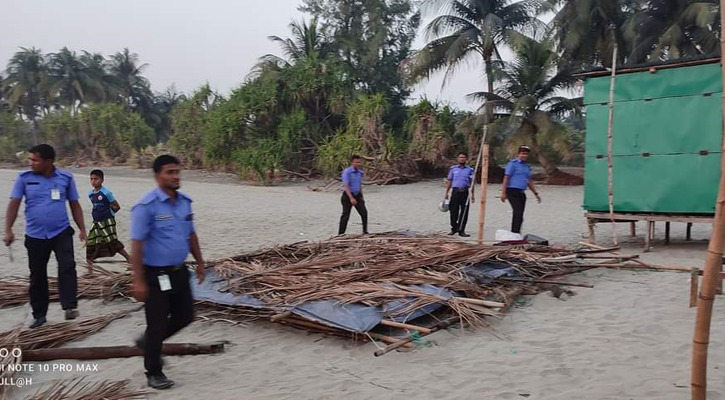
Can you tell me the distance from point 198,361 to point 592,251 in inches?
185

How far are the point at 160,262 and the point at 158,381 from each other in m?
0.80

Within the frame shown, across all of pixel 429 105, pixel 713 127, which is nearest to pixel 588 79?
pixel 713 127

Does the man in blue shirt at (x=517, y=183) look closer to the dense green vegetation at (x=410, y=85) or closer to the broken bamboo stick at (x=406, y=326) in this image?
the broken bamboo stick at (x=406, y=326)

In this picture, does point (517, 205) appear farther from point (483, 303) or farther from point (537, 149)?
point (537, 149)

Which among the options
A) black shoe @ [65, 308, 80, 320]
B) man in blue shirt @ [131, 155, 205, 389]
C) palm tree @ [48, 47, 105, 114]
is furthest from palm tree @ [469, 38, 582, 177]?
palm tree @ [48, 47, 105, 114]

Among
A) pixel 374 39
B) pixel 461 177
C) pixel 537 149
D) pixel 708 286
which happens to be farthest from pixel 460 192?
pixel 374 39

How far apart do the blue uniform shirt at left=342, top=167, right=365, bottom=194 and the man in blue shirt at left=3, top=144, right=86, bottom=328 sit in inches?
195

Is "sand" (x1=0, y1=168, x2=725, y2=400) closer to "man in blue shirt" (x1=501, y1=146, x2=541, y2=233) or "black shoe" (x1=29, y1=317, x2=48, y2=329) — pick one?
"black shoe" (x1=29, y1=317, x2=48, y2=329)

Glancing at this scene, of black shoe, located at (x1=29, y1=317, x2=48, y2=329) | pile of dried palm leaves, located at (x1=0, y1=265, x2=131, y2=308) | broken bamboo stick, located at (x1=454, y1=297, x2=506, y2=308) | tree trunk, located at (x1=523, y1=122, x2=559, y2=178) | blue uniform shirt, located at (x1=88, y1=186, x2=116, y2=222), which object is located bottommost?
black shoe, located at (x1=29, y1=317, x2=48, y2=329)

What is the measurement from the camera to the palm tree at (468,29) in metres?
22.4

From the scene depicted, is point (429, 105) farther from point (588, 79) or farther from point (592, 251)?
point (592, 251)

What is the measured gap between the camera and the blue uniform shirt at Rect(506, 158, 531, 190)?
872cm

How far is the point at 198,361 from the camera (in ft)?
14.6

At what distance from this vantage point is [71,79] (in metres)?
47.6
